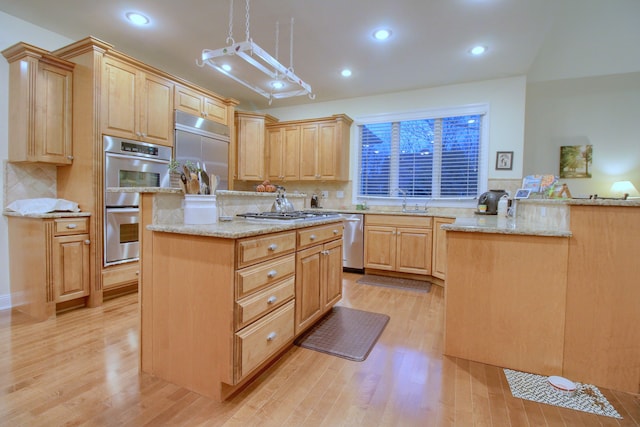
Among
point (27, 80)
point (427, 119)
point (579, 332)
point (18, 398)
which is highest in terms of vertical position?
point (427, 119)

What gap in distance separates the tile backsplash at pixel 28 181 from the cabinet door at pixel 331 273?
282cm

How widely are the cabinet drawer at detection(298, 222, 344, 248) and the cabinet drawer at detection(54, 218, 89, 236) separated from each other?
2.10 m

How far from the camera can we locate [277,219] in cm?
203

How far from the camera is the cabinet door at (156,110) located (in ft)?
10.1

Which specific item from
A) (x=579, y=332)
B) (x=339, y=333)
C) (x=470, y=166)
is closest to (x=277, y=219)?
(x=339, y=333)

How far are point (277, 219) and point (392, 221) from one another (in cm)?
234

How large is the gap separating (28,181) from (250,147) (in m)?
2.73

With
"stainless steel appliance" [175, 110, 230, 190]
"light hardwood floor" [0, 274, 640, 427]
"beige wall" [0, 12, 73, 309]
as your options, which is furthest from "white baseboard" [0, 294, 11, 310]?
"stainless steel appliance" [175, 110, 230, 190]

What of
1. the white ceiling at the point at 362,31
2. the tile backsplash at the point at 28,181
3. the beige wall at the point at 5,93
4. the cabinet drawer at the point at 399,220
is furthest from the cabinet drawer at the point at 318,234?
the beige wall at the point at 5,93

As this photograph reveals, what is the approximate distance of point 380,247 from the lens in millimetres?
4082

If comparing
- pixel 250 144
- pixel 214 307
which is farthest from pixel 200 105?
pixel 214 307

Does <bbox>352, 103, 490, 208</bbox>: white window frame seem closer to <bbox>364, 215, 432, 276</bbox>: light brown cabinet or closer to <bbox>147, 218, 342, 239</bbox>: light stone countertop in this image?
<bbox>364, 215, 432, 276</bbox>: light brown cabinet

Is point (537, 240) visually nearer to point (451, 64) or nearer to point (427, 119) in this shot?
point (451, 64)

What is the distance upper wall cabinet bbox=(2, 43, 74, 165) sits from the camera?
254 centimetres
